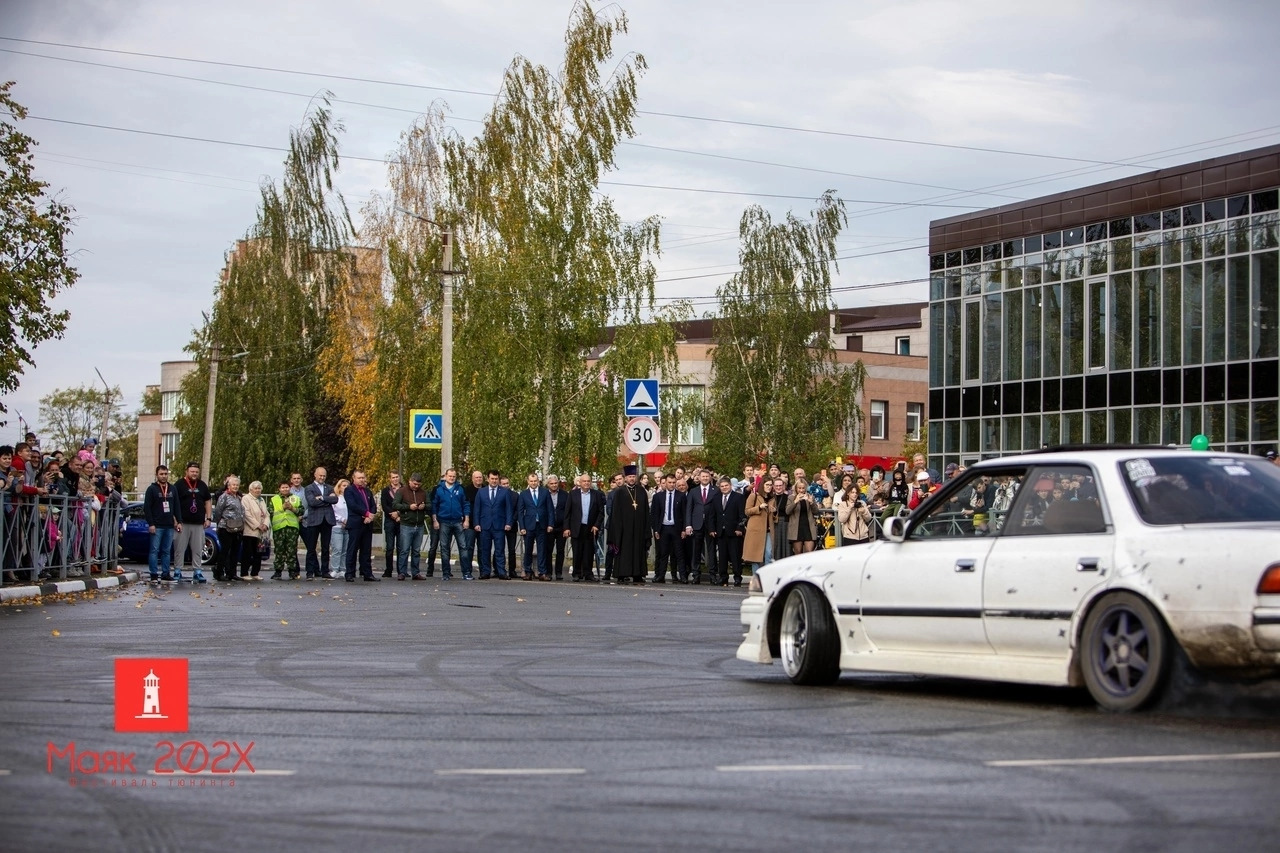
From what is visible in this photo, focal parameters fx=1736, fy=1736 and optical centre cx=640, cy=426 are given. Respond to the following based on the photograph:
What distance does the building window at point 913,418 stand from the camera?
306ft

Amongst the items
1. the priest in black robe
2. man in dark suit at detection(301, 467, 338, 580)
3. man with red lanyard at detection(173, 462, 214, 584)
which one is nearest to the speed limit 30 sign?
the priest in black robe

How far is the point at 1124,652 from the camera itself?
9.16 metres

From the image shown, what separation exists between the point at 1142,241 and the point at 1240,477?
36563 millimetres

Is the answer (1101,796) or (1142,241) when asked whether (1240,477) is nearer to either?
(1101,796)

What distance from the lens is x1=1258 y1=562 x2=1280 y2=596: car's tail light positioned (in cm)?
850

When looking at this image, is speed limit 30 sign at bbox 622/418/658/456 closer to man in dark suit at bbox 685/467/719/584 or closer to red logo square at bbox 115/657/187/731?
man in dark suit at bbox 685/467/719/584

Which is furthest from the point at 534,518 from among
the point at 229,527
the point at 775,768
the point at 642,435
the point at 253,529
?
the point at 775,768

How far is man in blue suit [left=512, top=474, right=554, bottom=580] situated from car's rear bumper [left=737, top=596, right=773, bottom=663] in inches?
792

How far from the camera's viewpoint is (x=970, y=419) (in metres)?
51.1

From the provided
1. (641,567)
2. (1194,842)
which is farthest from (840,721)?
(641,567)

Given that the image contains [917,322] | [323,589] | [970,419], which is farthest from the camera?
[917,322]

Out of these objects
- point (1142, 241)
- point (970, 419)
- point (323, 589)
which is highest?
point (1142, 241)

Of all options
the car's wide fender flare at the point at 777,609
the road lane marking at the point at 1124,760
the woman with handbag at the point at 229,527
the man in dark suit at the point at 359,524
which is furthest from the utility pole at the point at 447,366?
the road lane marking at the point at 1124,760

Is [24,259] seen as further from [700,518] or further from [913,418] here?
[913,418]
